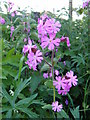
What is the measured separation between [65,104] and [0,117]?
26.6 inches

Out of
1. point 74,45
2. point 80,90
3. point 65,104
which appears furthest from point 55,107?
point 74,45

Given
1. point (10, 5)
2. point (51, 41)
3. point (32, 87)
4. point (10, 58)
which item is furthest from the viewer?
point (10, 5)

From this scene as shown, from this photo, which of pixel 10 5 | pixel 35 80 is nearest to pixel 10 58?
pixel 35 80

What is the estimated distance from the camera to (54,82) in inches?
39.1

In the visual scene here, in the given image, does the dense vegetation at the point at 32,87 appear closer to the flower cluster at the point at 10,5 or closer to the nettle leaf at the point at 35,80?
the nettle leaf at the point at 35,80

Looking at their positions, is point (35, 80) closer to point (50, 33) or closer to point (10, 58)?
point (10, 58)

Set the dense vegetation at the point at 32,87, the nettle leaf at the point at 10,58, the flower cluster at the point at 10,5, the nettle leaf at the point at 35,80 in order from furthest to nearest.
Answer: the flower cluster at the point at 10,5
the nettle leaf at the point at 35,80
the nettle leaf at the point at 10,58
the dense vegetation at the point at 32,87

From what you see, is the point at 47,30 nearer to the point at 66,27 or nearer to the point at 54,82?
the point at 54,82

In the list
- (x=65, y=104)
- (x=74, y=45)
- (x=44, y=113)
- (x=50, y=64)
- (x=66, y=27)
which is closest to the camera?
(x=50, y=64)

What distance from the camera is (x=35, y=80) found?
1.27 m

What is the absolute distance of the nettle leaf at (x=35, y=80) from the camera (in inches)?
47.6

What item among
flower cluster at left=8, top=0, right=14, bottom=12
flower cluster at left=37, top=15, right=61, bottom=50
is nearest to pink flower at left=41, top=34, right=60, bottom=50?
flower cluster at left=37, top=15, right=61, bottom=50

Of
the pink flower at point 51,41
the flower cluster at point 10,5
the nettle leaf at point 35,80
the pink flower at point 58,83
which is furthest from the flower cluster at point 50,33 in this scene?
the flower cluster at point 10,5

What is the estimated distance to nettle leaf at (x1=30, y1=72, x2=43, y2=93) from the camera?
47.6 inches
